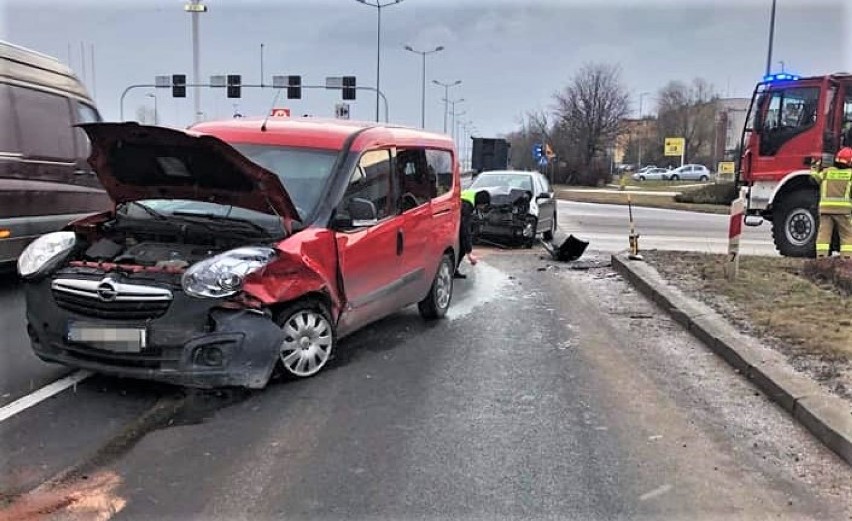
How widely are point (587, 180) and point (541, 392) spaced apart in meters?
52.8

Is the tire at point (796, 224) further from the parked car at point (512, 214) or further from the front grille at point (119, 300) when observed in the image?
the front grille at point (119, 300)

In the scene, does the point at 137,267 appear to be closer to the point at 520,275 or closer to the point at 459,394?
the point at 459,394

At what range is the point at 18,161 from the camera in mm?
8086

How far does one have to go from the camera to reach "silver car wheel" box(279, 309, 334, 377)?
514cm

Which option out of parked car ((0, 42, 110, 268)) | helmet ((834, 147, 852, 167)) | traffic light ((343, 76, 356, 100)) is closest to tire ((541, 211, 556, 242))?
helmet ((834, 147, 852, 167))

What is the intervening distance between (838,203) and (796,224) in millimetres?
1994

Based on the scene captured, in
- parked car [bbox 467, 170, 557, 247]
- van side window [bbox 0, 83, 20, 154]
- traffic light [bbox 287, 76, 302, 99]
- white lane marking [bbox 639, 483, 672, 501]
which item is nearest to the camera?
white lane marking [bbox 639, 483, 672, 501]

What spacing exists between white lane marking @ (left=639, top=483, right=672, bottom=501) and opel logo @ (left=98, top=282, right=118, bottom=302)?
3.18 meters

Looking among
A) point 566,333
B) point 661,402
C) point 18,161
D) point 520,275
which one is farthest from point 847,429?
point 18,161

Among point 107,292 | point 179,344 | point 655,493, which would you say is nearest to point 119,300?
point 107,292

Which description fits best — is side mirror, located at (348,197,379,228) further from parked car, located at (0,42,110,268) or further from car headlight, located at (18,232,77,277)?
parked car, located at (0,42,110,268)

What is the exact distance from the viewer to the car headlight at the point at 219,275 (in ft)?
15.1

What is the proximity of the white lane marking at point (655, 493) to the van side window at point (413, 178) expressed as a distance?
3.50 meters

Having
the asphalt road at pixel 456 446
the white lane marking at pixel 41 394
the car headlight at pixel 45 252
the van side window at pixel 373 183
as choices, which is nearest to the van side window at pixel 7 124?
the car headlight at pixel 45 252
